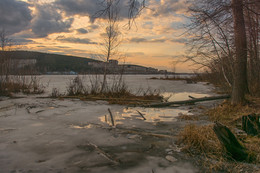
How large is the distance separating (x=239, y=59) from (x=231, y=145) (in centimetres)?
406

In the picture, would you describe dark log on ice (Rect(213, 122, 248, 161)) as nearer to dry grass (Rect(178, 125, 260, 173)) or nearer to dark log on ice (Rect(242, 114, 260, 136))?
dry grass (Rect(178, 125, 260, 173))

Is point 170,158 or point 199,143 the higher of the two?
point 199,143

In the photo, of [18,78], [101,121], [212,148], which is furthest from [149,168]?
[18,78]

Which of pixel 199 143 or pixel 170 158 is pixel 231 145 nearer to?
pixel 199 143

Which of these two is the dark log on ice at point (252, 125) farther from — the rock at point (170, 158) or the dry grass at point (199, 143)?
the rock at point (170, 158)

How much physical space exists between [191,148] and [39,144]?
2.30 m

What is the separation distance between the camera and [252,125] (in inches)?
127

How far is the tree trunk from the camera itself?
5.34 m

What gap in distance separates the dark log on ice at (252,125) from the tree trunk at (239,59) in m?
2.39

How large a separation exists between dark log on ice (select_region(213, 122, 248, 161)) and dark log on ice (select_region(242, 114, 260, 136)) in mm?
1008

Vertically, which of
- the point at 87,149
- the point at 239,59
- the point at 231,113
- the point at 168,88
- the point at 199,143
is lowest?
the point at 87,149

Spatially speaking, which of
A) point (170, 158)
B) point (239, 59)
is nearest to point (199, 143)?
point (170, 158)

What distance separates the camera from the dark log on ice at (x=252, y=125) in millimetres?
3123

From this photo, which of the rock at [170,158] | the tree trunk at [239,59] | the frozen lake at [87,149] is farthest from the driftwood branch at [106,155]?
the tree trunk at [239,59]
